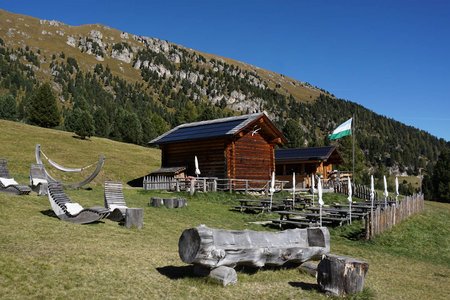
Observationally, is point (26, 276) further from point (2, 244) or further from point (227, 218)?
point (227, 218)

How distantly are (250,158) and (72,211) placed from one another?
2246 centimetres

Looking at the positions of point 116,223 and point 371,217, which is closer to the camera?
point 116,223

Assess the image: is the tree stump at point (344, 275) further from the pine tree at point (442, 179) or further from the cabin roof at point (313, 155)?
the pine tree at point (442, 179)

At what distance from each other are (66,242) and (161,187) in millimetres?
20450

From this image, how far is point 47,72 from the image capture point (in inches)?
6791

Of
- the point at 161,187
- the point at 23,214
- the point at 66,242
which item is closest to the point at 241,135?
the point at 161,187

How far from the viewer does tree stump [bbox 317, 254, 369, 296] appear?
867 centimetres

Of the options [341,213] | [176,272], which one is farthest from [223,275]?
[341,213]

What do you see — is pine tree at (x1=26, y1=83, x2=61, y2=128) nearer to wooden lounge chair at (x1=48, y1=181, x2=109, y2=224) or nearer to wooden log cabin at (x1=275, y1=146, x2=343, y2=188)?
wooden log cabin at (x1=275, y1=146, x2=343, y2=188)

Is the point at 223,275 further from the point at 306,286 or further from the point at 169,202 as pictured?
the point at 169,202

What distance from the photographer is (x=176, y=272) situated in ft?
30.9

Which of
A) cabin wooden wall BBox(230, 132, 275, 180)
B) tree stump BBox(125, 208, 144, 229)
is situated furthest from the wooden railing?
tree stump BBox(125, 208, 144, 229)

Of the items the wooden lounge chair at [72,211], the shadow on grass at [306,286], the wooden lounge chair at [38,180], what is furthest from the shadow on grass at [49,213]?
the shadow on grass at [306,286]

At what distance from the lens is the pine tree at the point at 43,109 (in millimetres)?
66812
